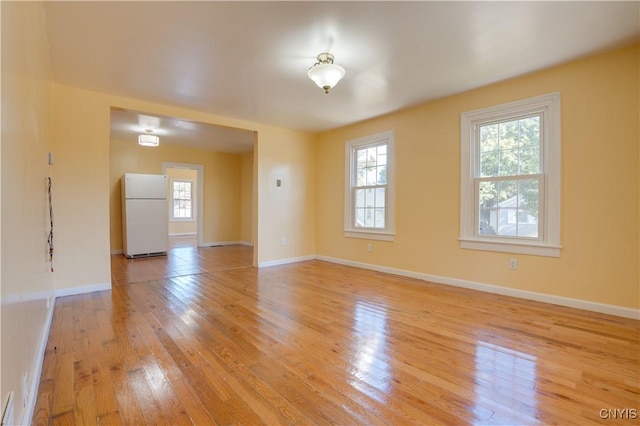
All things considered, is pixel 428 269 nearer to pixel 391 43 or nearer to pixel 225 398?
pixel 391 43

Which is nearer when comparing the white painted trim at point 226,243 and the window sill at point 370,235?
the window sill at point 370,235

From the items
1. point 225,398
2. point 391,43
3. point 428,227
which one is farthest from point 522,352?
point 391,43

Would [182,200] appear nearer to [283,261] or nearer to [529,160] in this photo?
[283,261]

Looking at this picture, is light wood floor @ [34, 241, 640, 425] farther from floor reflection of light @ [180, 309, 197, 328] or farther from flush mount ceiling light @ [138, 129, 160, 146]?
flush mount ceiling light @ [138, 129, 160, 146]

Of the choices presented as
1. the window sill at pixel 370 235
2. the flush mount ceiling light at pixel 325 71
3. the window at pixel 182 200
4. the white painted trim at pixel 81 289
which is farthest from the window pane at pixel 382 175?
the window at pixel 182 200

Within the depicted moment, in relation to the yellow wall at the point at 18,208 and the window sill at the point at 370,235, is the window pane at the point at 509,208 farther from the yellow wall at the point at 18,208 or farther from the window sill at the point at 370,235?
the yellow wall at the point at 18,208

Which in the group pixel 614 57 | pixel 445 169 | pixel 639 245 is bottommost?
pixel 639 245

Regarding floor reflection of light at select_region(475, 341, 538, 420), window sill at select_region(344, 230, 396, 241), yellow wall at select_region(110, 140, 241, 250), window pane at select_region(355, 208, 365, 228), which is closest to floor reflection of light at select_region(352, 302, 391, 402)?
floor reflection of light at select_region(475, 341, 538, 420)

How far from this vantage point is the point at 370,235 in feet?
17.0

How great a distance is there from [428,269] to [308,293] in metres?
1.80

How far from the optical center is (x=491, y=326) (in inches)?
106

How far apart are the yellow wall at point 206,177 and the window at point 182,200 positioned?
282 centimetres

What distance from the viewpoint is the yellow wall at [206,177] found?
6.89 meters

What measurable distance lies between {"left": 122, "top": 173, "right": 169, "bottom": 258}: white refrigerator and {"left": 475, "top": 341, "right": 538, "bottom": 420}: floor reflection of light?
632 centimetres
